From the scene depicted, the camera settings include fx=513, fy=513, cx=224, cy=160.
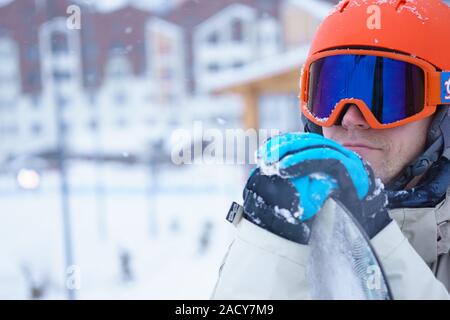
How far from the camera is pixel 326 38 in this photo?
1.81 metres

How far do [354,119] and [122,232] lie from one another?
43.4 feet

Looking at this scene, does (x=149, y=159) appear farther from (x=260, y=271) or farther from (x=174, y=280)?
(x=260, y=271)

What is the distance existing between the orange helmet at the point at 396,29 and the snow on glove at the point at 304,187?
0.78 metres

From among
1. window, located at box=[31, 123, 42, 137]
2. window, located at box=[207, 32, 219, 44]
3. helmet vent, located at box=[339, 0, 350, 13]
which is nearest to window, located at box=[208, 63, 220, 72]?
window, located at box=[207, 32, 219, 44]

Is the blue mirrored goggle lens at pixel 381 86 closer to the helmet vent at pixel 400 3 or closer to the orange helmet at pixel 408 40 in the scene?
the orange helmet at pixel 408 40

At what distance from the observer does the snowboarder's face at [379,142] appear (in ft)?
5.26

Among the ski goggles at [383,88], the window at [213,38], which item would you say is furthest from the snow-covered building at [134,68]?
the ski goggles at [383,88]

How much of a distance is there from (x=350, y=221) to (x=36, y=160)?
26.9 metres

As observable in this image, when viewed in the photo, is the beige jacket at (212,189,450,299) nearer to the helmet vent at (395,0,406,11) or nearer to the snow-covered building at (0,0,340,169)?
the helmet vent at (395,0,406,11)

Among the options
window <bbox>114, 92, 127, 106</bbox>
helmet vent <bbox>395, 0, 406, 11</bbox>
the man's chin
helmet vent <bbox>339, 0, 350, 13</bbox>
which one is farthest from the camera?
window <bbox>114, 92, 127, 106</bbox>

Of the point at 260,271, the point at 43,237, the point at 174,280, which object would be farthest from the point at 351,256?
the point at 43,237

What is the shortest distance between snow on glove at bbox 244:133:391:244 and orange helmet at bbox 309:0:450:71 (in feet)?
2.57

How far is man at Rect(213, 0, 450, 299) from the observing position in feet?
3.24

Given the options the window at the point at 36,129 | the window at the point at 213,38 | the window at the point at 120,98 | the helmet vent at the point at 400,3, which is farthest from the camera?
the window at the point at 213,38
